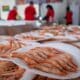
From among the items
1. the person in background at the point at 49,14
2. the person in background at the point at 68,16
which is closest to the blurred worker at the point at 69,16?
the person in background at the point at 68,16

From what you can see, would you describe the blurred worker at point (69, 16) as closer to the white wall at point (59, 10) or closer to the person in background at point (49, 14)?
the white wall at point (59, 10)

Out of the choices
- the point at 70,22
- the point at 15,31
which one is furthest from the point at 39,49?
the point at 70,22

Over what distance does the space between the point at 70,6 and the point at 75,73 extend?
681 centimetres

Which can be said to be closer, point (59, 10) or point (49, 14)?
point (49, 14)

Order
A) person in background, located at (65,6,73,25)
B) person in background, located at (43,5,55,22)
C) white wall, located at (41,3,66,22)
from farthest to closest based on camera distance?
white wall, located at (41,3,66,22), person in background, located at (65,6,73,25), person in background, located at (43,5,55,22)

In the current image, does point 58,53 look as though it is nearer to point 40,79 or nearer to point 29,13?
point 40,79

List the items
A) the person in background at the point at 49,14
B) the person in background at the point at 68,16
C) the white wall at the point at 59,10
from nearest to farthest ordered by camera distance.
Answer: the person in background at the point at 49,14 → the person in background at the point at 68,16 → the white wall at the point at 59,10

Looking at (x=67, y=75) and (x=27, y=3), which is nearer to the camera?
(x=67, y=75)

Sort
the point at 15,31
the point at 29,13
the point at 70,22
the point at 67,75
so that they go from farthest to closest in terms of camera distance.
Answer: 1. the point at 70,22
2. the point at 29,13
3. the point at 15,31
4. the point at 67,75

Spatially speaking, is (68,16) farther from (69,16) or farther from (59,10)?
(59,10)

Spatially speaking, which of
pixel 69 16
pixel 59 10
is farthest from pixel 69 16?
pixel 59 10

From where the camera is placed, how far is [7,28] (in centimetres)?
187

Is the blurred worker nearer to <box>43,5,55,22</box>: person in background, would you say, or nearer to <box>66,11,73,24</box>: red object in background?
<box>66,11,73,24</box>: red object in background

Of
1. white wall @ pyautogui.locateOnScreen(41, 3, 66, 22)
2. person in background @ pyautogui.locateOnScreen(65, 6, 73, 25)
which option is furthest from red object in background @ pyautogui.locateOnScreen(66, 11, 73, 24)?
white wall @ pyautogui.locateOnScreen(41, 3, 66, 22)
